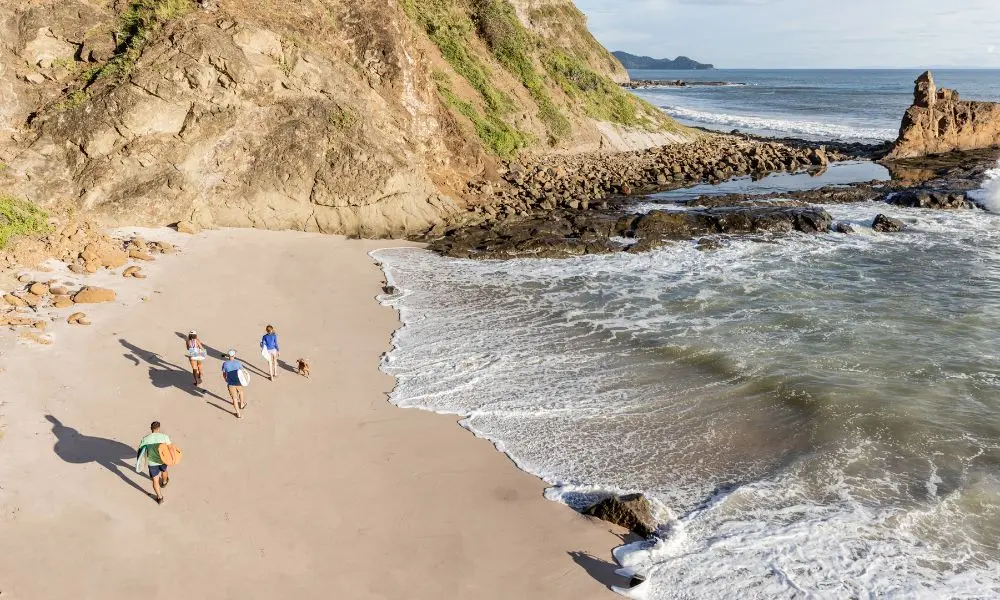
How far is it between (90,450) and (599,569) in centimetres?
837

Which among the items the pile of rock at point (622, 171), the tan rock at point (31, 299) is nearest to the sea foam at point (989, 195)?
the pile of rock at point (622, 171)

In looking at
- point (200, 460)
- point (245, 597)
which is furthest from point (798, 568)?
point (200, 460)

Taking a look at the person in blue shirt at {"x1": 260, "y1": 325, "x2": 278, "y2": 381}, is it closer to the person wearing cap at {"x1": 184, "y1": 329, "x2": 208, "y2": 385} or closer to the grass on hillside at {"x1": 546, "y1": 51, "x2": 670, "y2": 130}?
the person wearing cap at {"x1": 184, "y1": 329, "x2": 208, "y2": 385}

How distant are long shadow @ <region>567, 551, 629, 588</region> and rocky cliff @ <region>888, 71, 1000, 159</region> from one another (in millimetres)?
45073

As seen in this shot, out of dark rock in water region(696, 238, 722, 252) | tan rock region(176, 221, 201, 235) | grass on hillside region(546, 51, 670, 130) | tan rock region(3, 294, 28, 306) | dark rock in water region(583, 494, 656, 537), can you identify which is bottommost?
dark rock in water region(583, 494, 656, 537)

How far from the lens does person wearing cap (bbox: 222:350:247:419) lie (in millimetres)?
11484

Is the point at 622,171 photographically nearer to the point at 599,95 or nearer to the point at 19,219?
the point at 599,95

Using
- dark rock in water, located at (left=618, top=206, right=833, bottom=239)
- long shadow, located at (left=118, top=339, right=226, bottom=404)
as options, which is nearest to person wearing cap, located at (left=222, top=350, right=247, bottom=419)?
long shadow, located at (left=118, top=339, right=226, bottom=404)

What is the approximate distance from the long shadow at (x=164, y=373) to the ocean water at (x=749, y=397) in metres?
3.94

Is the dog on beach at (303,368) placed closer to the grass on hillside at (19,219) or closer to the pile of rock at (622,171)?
the grass on hillside at (19,219)

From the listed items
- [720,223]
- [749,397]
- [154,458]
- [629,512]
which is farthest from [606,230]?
[154,458]

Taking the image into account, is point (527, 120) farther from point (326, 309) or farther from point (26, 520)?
point (26, 520)

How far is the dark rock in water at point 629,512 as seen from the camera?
9.03 metres

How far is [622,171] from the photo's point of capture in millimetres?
35750
